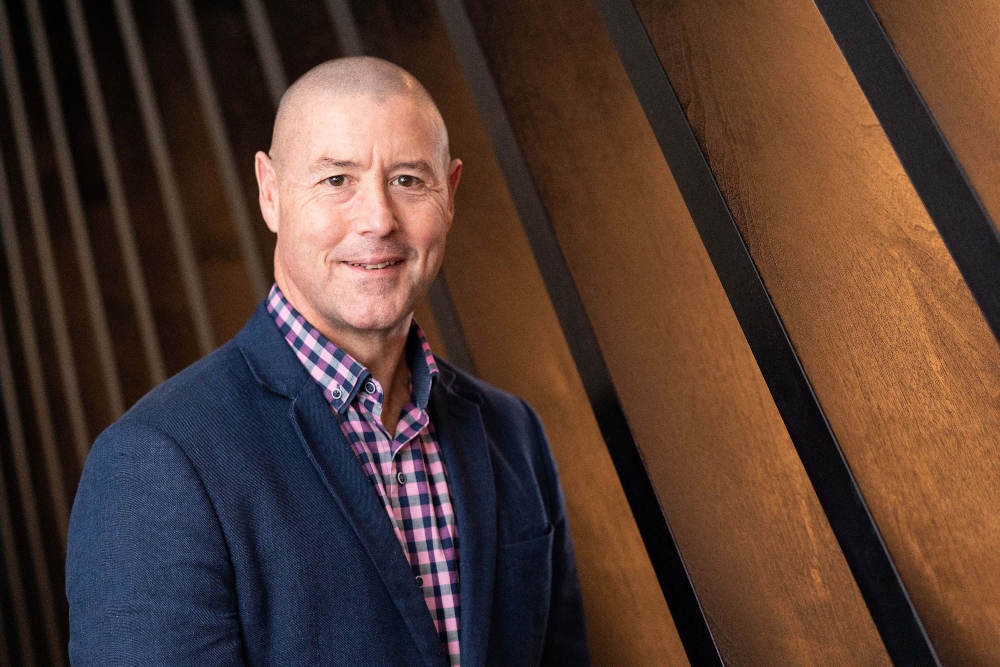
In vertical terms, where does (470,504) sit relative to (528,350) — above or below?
below

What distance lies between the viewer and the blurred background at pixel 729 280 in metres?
1.31

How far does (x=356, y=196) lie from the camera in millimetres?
1518

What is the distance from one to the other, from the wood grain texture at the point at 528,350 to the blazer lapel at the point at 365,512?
77 centimetres

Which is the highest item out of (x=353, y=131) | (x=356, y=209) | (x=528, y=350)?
(x=353, y=131)

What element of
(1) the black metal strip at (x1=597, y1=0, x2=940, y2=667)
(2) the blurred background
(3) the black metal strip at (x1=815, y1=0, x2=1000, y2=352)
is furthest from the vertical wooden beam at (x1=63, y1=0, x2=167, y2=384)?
(3) the black metal strip at (x1=815, y1=0, x2=1000, y2=352)

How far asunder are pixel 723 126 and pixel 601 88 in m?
0.39

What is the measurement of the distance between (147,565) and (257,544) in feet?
0.48

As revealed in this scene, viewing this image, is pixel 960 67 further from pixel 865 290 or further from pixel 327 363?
pixel 327 363

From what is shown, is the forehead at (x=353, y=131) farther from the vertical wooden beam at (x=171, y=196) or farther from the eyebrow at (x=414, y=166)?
the vertical wooden beam at (x=171, y=196)

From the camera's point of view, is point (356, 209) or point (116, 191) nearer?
point (356, 209)

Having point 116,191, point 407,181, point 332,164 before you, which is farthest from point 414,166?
point 116,191

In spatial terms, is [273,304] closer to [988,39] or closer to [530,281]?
[530,281]

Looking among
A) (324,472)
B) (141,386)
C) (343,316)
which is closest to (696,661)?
(324,472)

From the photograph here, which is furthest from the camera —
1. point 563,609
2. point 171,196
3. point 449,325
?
point 171,196
